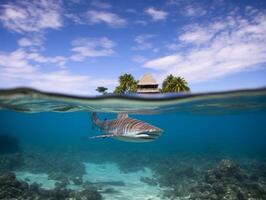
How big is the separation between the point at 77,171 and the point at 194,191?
46.5ft

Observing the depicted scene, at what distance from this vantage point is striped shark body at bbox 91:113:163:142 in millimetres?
7678

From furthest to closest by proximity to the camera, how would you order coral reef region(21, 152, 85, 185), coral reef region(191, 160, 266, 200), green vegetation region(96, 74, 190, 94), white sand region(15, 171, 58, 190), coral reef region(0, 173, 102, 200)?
green vegetation region(96, 74, 190, 94) → coral reef region(21, 152, 85, 185) → white sand region(15, 171, 58, 190) → coral reef region(191, 160, 266, 200) → coral reef region(0, 173, 102, 200)

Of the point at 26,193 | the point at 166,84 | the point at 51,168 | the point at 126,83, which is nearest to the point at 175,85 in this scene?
the point at 166,84

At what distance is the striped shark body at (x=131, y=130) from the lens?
768 centimetres

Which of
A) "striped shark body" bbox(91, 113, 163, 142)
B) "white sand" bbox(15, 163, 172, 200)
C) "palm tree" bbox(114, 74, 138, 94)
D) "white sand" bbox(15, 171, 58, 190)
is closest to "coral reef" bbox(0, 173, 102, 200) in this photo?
"white sand" bbox(15, 163, 172, 200)

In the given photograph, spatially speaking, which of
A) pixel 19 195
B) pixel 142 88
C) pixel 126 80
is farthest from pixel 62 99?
pixel 126 80

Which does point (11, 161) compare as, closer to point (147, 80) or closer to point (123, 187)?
point (123, 187)

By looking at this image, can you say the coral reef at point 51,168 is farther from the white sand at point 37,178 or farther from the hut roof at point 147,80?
the hut roof at point 147,80

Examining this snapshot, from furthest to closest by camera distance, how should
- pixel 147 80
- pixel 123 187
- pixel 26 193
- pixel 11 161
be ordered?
pixel 147 80 < pixel 11 161 < pixel 123 187 < pixel 26 193

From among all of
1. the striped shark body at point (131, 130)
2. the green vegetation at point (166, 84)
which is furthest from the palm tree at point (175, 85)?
the striped shark body at point (131, 130)

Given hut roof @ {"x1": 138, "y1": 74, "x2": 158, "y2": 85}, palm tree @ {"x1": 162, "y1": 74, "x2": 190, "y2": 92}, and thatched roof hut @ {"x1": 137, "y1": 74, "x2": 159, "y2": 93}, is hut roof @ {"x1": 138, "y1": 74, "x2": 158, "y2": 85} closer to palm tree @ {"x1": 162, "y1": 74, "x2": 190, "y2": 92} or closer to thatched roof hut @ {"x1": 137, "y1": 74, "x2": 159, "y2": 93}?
thatched roof hut @ {"x1": 137, "y1": 74, "x2": 159, "y2": 93}

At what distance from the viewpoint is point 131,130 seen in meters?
8.34

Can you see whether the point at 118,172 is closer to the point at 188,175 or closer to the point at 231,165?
the point at 188,175

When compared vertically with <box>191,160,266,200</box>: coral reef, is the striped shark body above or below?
above
